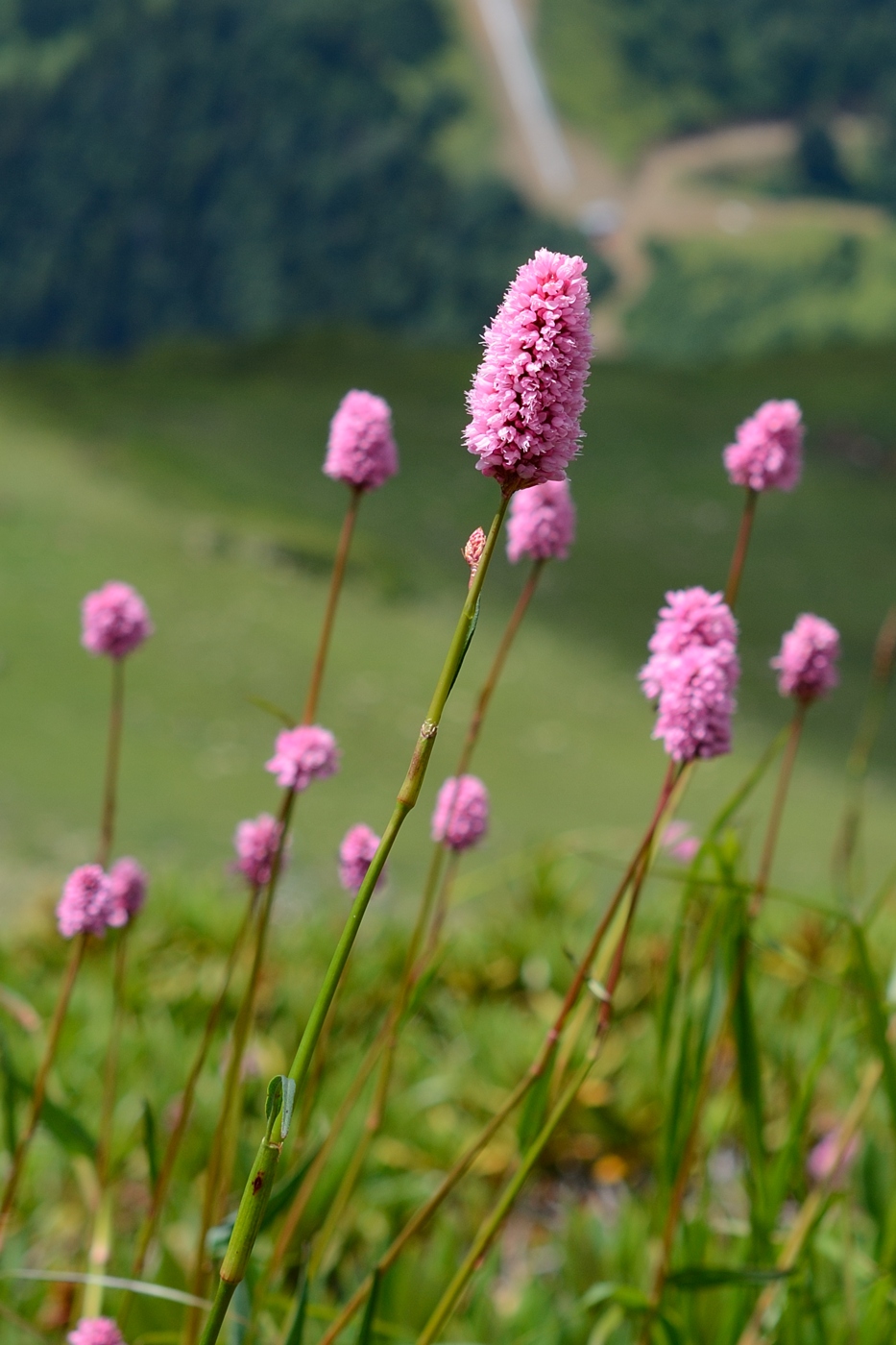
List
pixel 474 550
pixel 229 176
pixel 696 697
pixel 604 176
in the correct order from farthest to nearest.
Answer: pixel 229 176 < pixel 604 176 < pixel 696 697 < pixel 474 550

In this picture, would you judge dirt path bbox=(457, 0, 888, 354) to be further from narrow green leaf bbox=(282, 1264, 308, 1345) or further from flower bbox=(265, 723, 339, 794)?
narrow green leaf bbox=(282, 1264, 308, 1345)

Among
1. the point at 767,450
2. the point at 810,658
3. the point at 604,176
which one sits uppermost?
the point at 604,176

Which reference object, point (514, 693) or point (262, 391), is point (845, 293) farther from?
point (514, 693)

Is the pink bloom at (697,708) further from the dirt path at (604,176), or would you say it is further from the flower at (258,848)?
the dirt path at (604,176)

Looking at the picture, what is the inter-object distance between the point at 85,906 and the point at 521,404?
15.7 inches

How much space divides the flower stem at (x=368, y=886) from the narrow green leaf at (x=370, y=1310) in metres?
0.20

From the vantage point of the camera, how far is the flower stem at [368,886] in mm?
348

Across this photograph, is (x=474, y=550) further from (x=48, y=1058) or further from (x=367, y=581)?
(x=367, y=581)

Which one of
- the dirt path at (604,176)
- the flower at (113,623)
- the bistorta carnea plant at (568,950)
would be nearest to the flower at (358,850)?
the bistorta carnea plant at (568,950)

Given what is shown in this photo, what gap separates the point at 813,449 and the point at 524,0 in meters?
3.20

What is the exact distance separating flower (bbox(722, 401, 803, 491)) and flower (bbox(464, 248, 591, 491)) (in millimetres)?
357

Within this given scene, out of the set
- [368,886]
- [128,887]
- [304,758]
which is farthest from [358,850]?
[368,886]

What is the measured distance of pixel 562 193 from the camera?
22.6 ft

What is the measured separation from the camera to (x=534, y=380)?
0.37 metres
